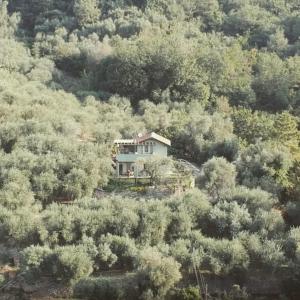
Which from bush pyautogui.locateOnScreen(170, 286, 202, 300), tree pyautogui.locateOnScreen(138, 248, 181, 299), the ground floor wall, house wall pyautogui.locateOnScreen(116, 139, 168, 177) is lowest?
bush pyautogui.locateOnScreen(170, 286, 202, 300)

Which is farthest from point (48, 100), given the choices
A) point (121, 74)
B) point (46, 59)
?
point (46, 59)

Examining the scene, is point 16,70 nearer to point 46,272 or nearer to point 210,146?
point 210,146

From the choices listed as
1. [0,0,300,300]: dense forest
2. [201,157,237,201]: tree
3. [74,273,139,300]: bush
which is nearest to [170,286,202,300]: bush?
[0,0,300,300]: dense forest

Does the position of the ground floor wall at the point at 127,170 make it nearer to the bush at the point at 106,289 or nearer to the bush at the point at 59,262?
the bush at the point at 59,262

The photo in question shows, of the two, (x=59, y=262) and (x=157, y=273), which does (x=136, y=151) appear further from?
(x=157, y=273)

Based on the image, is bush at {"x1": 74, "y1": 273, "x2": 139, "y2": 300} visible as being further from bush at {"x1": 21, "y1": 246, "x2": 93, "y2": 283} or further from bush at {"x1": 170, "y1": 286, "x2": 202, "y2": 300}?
bush at {"x1": 170, "y1": 286, "x2": 202, "y2": 300}

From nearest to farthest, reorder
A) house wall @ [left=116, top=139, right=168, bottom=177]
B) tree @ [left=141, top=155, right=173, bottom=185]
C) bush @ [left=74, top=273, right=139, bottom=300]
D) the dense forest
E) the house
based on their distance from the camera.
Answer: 1. bush @ [left=74, top=273, right=139, bottom=300]
2. the dense forest
3. tree @ [left=141, top=155, right=173, bottom=185]
4. house wall @ [left=116, top=139, right=168, bottom=177]
5. the house
